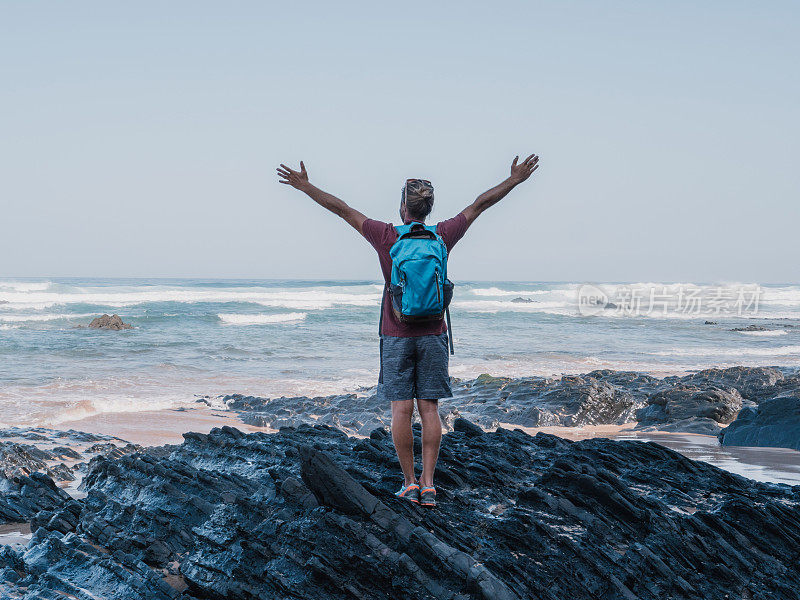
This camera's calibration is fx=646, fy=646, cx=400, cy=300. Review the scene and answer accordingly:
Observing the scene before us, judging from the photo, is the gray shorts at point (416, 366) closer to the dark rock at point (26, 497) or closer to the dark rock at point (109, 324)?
the dark rock at point (26, 497)

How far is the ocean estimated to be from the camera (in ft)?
46.5

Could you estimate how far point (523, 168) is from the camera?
3.79 m

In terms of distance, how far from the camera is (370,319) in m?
36.1

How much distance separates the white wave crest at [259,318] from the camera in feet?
115

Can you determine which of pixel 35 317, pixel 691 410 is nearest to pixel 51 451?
pixel 691 410

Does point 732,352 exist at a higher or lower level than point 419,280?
lower

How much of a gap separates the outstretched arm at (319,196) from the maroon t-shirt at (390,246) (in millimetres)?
102

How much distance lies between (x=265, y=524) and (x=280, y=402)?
9.26 meters

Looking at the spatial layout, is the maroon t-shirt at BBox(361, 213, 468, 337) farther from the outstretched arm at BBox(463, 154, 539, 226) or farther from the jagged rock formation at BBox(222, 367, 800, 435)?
the jagged rock formation at BBox(222, 367, 800, 435)

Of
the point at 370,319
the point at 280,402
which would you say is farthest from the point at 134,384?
the point at 370,319

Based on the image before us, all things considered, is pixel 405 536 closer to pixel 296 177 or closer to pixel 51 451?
pixel 296 177

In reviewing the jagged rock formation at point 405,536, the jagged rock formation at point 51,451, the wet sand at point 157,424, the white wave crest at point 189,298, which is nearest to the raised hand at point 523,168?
the jagged rock formation at point 405,536

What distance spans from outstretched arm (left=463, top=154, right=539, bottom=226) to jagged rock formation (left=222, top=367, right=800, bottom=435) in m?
7.04

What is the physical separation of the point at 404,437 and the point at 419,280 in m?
0.87
